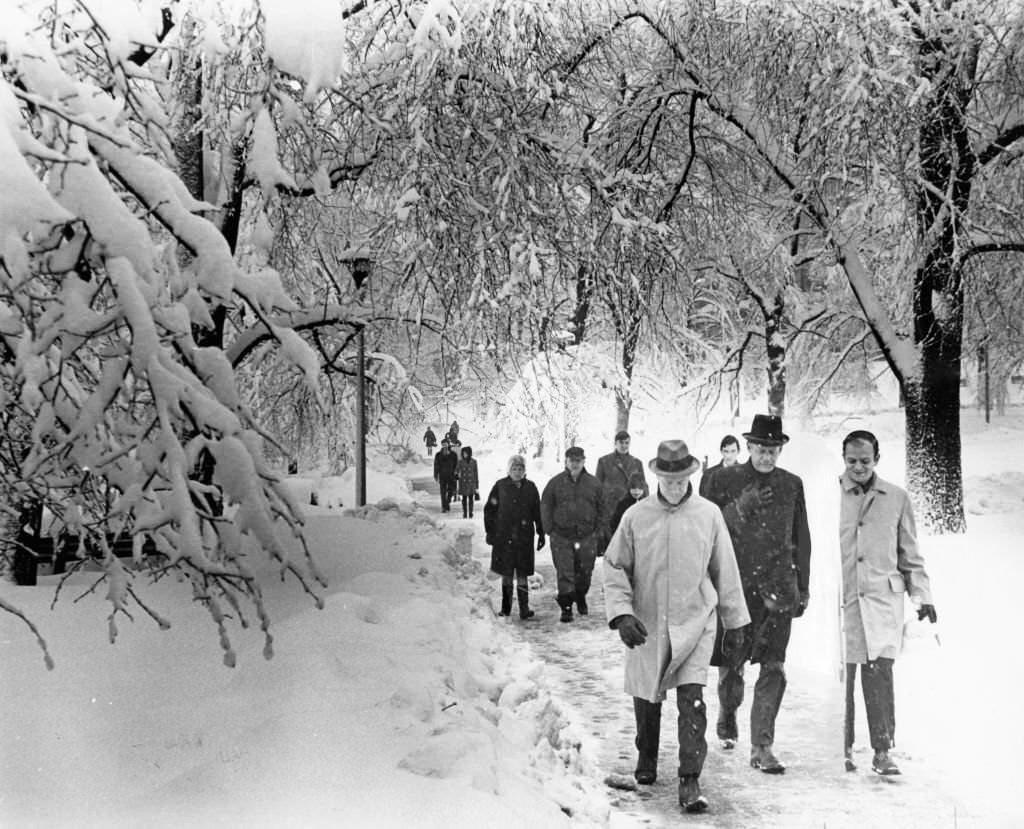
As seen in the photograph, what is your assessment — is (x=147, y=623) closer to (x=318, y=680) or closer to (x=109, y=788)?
(x=318, y=680)

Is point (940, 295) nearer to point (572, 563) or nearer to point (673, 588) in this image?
point (572, 563)

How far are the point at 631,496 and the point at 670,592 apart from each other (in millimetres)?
6795

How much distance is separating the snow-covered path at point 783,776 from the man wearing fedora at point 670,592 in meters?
0.34

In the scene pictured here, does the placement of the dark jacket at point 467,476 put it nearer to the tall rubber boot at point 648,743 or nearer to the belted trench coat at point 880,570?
the belted trench coat at point 880,570

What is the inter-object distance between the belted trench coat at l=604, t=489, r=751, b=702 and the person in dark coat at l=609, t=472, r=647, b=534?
598 centimetres

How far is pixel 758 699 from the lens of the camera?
6.07m

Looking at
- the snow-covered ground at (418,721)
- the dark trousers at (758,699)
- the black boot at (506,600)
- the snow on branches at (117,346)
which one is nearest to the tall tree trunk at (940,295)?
the snow-covered ground at (418,721)

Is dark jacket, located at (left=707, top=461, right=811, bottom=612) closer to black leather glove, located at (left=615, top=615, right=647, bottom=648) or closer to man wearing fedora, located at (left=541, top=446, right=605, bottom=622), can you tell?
black leather glove, located at (left=615, top=615, right=647, bottom=648)

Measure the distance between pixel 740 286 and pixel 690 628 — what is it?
15.2m

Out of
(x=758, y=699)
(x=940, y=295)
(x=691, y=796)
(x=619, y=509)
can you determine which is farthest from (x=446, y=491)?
(x=691, y=796)

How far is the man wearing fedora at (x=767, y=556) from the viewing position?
21.1ft

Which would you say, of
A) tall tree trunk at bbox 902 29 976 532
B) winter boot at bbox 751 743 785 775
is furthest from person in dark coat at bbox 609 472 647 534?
winter boot at bbox 751 743 785 775

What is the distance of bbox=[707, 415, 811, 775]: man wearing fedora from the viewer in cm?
642

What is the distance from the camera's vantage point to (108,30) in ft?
13.1
